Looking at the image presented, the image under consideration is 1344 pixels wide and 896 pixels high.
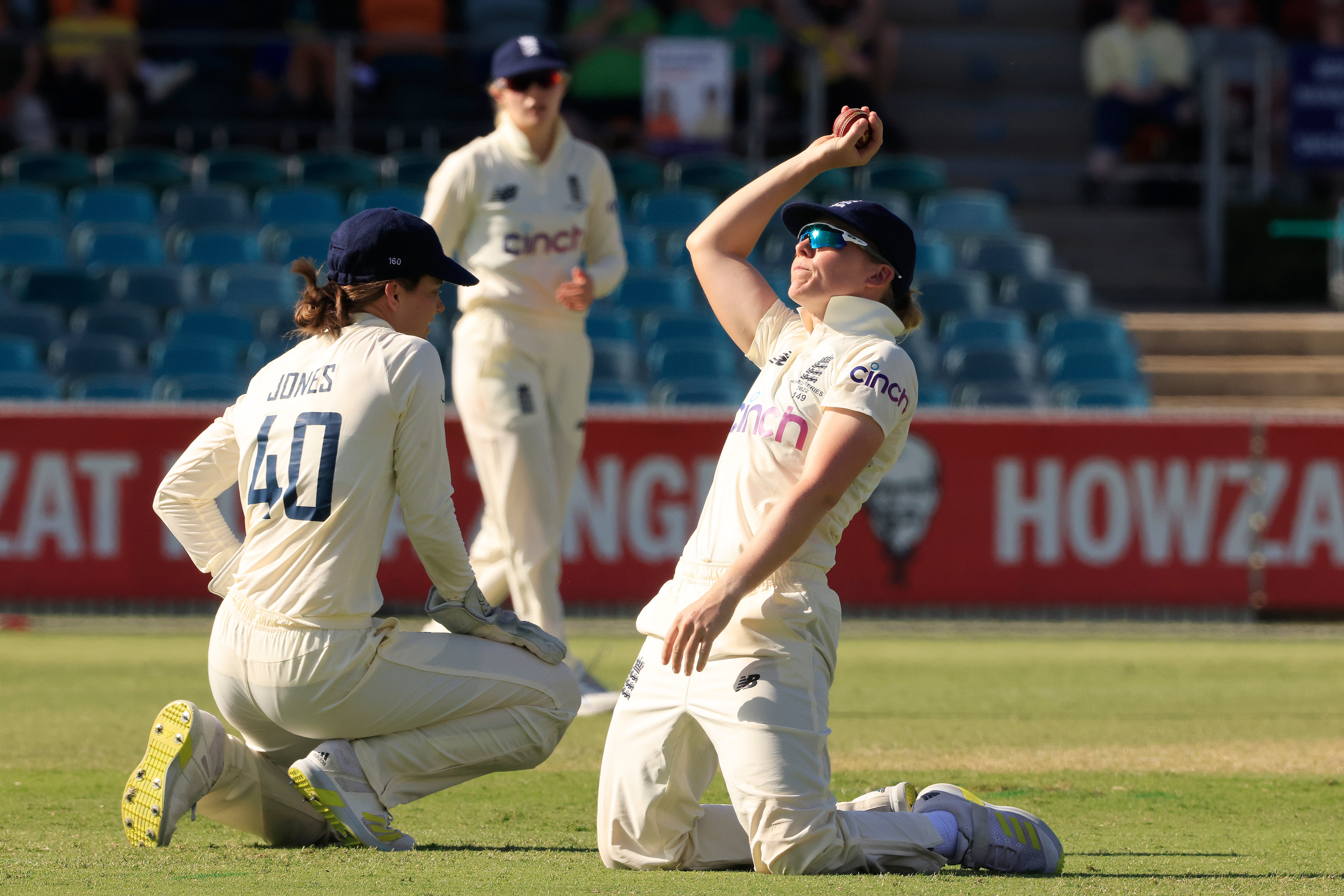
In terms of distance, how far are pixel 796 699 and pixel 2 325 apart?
10095 mm

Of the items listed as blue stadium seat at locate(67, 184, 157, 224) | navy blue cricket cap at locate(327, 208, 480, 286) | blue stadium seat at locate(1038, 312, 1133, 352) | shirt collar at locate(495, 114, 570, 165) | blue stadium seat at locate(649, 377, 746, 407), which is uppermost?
shirt collar at locate(495, 114, 570, 165)

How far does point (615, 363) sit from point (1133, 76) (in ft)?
24.3

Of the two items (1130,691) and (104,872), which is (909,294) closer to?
(104,872)

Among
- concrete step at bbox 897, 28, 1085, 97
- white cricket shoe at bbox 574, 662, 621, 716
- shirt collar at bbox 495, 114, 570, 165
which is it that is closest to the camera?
white cricket shoe at bbox 574, 662, 621, 716

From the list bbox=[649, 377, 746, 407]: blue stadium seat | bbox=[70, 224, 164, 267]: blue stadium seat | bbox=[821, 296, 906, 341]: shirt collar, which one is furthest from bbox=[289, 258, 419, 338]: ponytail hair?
bbox=[70, 224, 164, 267]: blue stadium seat

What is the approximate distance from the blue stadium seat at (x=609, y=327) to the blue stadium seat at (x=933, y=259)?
2489mm

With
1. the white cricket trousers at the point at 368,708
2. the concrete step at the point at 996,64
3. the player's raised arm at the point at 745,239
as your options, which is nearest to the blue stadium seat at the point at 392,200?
the concrete step at the point at 996,64

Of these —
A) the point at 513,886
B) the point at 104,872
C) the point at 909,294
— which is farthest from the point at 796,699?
the point at 104,872

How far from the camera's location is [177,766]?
4328 mm

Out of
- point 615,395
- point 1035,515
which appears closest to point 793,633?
point 1035,515

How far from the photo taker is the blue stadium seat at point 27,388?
11922 mm

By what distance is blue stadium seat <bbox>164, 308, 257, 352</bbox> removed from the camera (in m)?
12.9

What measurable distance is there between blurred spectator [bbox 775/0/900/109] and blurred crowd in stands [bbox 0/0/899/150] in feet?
0.07

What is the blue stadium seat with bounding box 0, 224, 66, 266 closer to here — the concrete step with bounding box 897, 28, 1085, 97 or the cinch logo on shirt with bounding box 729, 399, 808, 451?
the concrete step with bounding box 897, 28, 1085, 97
